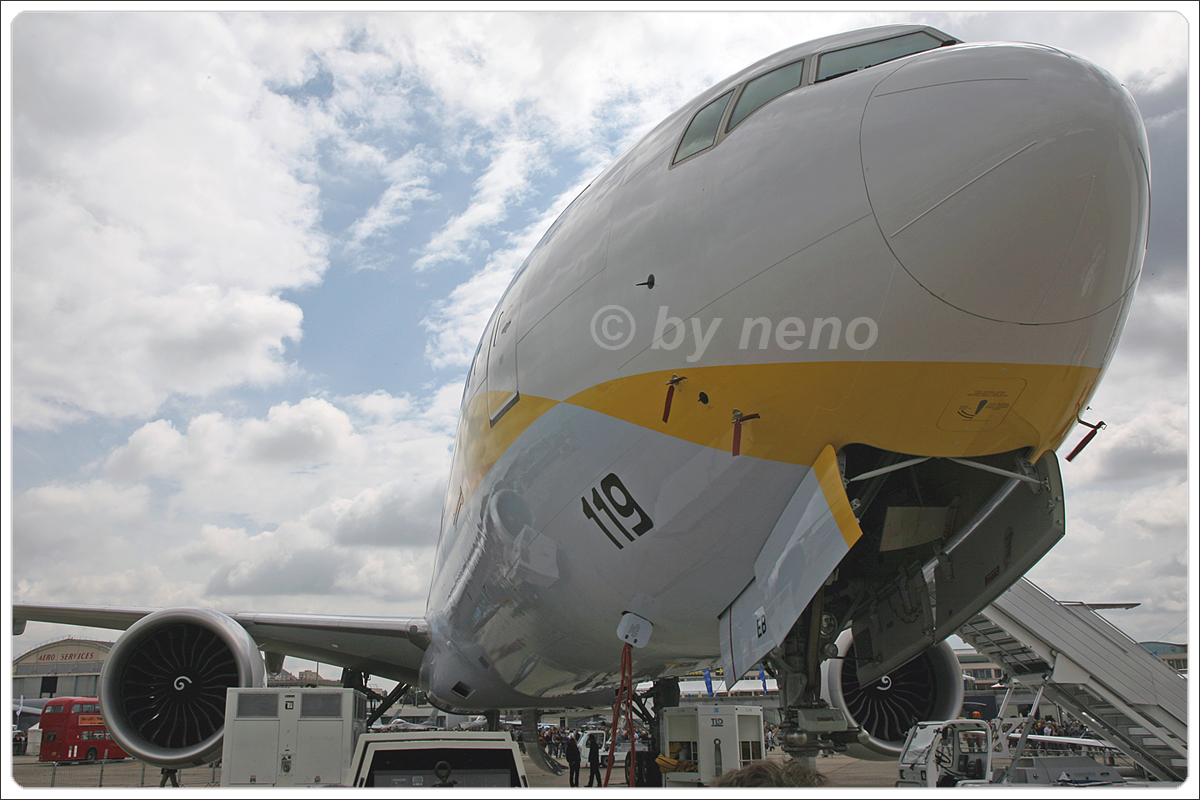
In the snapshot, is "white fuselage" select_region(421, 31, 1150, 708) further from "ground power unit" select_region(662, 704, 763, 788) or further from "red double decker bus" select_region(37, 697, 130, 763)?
"red double decker bus" select_region(37, 697, 130, 763)

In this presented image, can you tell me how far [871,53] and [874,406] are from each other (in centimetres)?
209

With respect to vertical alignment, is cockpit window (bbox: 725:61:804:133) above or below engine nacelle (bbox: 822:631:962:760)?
above

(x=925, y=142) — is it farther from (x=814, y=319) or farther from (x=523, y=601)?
(x=523, y=601)

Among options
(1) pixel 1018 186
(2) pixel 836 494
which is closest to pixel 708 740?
(2) pixel 836 494

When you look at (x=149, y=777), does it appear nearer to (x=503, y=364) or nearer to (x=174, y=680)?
(x=174, y=680)

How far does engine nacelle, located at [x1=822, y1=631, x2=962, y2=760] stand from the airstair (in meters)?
2.40

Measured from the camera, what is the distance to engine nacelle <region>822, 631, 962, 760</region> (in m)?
10.4

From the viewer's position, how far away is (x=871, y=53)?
15.9ft

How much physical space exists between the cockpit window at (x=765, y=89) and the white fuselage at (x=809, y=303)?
0.28ft

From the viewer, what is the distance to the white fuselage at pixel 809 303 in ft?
12.8

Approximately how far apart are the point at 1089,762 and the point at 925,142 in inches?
405

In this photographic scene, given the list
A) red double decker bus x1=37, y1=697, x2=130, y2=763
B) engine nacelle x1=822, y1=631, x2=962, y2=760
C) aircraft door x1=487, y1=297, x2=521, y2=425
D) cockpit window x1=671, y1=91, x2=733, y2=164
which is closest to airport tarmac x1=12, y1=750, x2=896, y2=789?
red double decker bus x1=37, y1=697, x2=130, y2=763

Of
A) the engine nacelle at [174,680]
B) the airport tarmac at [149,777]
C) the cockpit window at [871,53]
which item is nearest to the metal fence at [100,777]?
the airport tarmac at [149,777]

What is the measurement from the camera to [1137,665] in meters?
13.2
